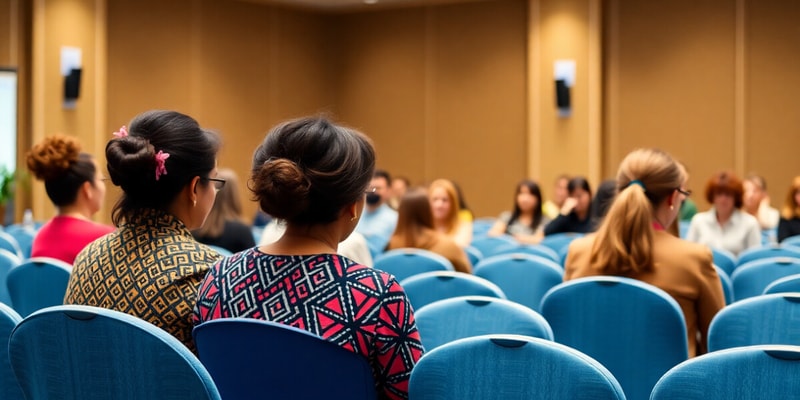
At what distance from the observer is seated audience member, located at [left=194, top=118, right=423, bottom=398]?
187 cm

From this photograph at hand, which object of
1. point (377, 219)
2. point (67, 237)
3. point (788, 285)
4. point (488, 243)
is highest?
point (67, 237)

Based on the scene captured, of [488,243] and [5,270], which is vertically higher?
[5,270]

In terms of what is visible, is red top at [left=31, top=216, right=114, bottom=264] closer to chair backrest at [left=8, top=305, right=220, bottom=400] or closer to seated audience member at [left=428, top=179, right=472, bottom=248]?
chair backrest at [left=8, top=305, right=220, bottom=400]

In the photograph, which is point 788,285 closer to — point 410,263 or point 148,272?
point 410,263

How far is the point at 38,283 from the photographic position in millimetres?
3693

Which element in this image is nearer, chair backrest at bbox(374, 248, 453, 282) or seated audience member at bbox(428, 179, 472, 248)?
chair backrest at bbox(374, 248, 453, 282)

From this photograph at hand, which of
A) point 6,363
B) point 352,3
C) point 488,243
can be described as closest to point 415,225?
point 488,243

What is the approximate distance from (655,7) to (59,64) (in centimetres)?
815

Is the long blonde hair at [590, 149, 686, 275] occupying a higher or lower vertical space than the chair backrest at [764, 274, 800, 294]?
higher

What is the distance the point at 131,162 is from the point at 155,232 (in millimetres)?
178

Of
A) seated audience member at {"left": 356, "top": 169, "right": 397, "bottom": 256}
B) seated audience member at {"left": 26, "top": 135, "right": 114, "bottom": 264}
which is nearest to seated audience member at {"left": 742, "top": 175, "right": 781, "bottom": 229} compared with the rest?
seated audience member at {"left": 356, "top": 169, "right": 397, "bottom": 256}

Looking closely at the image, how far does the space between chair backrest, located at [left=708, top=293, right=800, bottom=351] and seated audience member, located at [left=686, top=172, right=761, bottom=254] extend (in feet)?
15.7

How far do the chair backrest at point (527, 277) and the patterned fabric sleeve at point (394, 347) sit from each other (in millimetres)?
2596

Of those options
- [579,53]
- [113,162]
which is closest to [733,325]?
[113,162]
